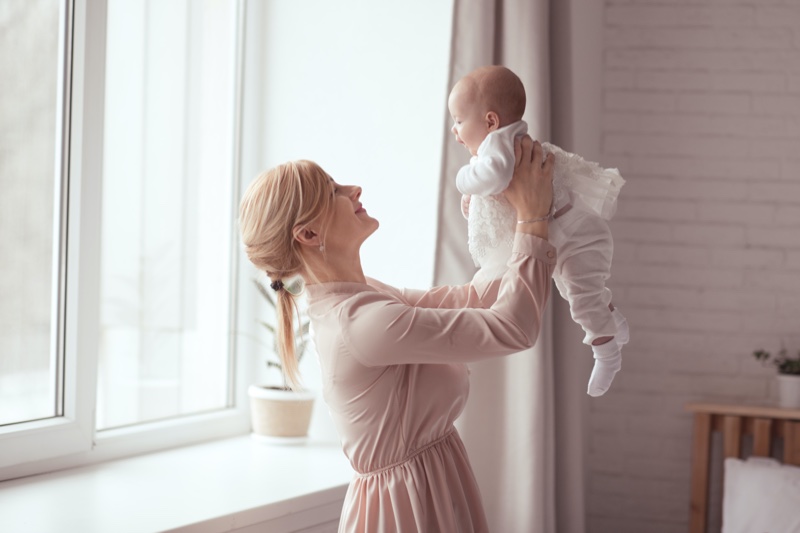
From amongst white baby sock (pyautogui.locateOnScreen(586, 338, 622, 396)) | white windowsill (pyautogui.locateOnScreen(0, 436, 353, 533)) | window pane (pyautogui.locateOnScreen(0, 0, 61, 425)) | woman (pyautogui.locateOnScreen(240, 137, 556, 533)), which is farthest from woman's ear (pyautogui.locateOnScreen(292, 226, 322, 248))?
window pane (pyautogui.locateOnScreen(0, 0, 61, 425))

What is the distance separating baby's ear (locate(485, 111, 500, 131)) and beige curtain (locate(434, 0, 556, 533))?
695 millimetres

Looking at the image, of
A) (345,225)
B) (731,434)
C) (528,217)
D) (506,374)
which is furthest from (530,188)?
(731,434)

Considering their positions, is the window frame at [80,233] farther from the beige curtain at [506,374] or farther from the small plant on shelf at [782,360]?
the small plant on shelf at [782,360]

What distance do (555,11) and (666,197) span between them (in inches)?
37.0

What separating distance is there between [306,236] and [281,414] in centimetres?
125

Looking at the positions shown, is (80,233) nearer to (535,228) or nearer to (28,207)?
(28,207)

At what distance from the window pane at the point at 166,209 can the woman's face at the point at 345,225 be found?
1127mm

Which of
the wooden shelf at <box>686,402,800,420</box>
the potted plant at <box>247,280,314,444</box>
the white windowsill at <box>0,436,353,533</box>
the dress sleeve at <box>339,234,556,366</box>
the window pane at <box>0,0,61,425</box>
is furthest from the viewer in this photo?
the wooden shelf at <box>686,402,800,420</box>

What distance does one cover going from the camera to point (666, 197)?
3.12m

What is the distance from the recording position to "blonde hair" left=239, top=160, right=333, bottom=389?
1.43 meters

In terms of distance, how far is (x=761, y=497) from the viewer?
104 inches

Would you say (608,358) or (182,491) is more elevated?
(608,358)

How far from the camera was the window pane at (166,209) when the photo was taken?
2402mm

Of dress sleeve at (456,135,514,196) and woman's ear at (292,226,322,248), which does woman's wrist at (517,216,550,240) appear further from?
woman's ear at (292,226,322,248)
